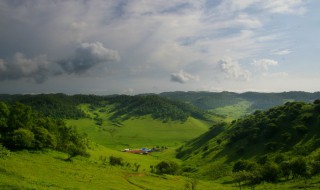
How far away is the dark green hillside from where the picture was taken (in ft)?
358

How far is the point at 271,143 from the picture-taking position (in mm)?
125188

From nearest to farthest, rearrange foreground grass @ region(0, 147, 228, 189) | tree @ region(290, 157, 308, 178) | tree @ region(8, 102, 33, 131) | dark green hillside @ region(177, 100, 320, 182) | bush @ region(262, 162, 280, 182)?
foreground grass @ region(0, 147, 228, 189)
tree @ region(290, 157, 308, 178)
bush @ region(262, 162, 280, 182)
tree @ region(8, 102, 33, 131)
dark green hillside @ region(177, 100, 320, 182)

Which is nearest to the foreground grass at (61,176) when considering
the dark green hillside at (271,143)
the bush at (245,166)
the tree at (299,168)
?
the bush at (245,166)

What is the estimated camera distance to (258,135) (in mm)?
141625

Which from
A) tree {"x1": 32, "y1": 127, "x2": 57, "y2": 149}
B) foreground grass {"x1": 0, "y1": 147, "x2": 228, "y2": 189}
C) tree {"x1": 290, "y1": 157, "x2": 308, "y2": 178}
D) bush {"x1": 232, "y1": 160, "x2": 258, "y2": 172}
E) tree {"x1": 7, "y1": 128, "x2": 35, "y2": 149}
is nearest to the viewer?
foreground grass {"x1": 0, "y1": 147, "x2": 228, "y2": 189}

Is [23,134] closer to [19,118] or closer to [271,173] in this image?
[19,118]

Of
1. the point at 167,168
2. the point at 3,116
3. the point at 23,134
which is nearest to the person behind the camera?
the point at 23,134

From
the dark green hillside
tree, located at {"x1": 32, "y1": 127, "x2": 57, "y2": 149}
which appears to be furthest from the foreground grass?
the dark green hillside

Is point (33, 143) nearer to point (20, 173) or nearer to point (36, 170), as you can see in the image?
point (36, 170)

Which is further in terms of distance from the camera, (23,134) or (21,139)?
(23,134)

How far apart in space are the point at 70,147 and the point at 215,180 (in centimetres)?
5417

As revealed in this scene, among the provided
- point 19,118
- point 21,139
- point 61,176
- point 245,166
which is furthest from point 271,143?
point 19,118

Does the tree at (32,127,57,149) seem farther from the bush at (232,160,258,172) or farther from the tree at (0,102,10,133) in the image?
the bush at (232,160,258,172)

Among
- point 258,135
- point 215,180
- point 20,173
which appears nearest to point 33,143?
point 20,173
